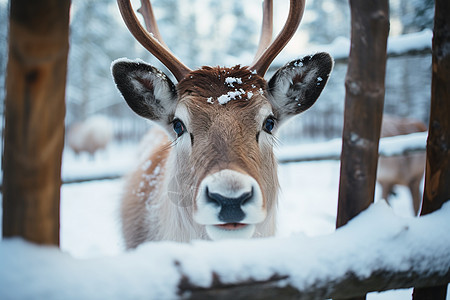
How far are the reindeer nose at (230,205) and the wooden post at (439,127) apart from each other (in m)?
1.08

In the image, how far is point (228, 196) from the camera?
5.20 feet

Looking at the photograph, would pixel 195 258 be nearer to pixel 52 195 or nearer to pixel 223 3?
pixel 52 195

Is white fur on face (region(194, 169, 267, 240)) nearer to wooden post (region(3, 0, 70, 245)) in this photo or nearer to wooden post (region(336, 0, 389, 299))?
wooden post (region(336, 0, 389, 299))

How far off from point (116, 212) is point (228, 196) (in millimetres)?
2563

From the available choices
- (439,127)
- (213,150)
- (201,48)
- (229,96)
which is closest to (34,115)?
(213,150)

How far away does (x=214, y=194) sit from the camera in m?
1.62

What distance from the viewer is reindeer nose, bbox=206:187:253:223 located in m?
1.60

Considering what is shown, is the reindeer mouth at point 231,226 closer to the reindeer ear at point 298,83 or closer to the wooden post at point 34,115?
the wooden post at point 34,115

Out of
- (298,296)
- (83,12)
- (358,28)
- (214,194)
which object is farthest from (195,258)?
(83,12)

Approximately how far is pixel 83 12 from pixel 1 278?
793 inches

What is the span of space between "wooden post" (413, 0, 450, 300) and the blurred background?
12.3 metres

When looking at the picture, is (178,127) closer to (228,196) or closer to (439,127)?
(228,196)

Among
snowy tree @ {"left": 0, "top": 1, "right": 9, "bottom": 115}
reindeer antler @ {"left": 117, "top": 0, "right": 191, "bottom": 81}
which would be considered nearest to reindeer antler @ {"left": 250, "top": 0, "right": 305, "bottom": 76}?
reindeer antler @ {"left": 117, "top": 0, "right": 191, "bottom": 81}

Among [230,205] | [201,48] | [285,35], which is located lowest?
[230,205]
